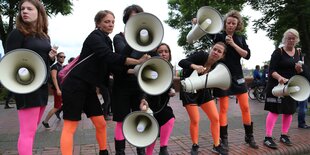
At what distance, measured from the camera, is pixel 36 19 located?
3.48 m

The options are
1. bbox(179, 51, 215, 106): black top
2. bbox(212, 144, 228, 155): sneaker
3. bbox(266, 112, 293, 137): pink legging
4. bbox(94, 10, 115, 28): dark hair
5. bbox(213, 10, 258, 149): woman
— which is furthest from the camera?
bbox(266, 112, 293, 137): pink legging

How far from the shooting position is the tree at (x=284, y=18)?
1090 centimetres

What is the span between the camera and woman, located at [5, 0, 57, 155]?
3.30 metres

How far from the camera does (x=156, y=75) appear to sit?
133 inches

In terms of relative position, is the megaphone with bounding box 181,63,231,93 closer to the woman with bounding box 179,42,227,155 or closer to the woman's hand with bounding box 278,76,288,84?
the woman with bounding box 179,42,227,155

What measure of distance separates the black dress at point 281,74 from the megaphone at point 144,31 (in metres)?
2.60

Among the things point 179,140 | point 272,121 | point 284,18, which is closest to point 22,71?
point 179,140

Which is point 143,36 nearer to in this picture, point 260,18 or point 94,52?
point 94,52

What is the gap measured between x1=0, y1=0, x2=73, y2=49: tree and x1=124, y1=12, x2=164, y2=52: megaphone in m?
12.9

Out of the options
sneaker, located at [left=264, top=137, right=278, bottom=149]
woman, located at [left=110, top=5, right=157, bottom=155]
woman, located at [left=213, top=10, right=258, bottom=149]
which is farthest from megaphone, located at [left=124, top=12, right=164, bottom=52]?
sneaker, located at [left=264, top=137, right=278, bottom=149]

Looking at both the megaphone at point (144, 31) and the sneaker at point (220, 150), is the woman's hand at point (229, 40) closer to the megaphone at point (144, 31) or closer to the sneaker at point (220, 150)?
the sneaker at point (220, 150)

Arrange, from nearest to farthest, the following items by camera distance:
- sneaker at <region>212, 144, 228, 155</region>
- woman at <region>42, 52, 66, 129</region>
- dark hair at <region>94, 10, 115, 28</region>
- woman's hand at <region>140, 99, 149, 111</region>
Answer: woman's hand at <region>140, 99, 149, 111</region> → dark hair at <region>94, 10, 115, 28</region> → sneaker at <region>212, 144, 228, 155</region> → woman at <region>42, 52, 66, 129</region>

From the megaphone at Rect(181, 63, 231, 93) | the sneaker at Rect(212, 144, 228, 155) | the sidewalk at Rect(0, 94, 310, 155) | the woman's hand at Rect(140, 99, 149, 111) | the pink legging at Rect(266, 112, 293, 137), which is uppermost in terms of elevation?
the megaphone at Rect(181, 63, 231, 93)

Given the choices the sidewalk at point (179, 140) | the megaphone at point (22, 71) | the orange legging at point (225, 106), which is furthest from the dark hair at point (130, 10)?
the sidewalk at point (179, 140)
